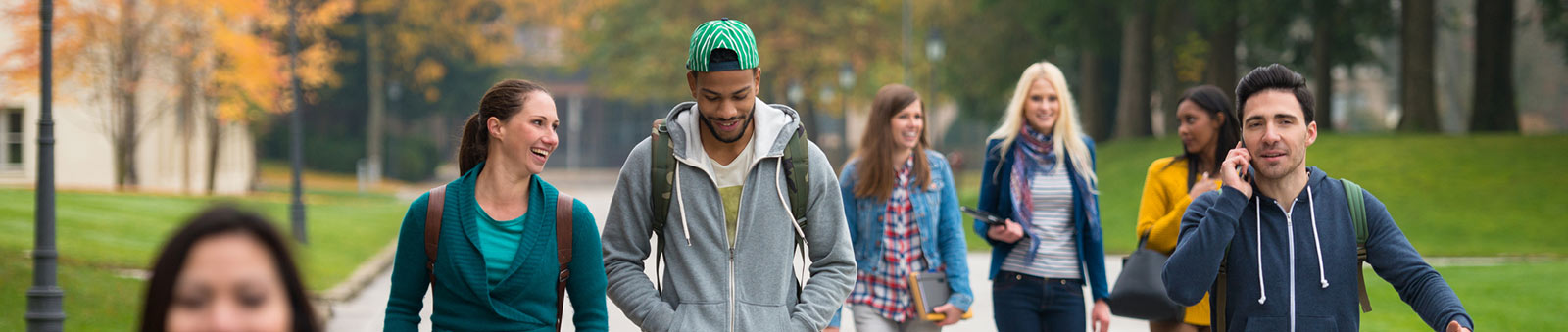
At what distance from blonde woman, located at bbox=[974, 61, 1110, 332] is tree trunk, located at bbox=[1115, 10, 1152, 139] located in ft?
89.3

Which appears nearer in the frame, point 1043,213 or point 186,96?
point 1043,213

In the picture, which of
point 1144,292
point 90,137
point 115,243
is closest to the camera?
point 1144,292

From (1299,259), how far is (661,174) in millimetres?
1693

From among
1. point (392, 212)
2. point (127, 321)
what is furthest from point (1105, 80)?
point (127, 321)

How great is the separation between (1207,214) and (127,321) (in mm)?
10363

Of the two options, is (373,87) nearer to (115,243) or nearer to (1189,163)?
(115,243)

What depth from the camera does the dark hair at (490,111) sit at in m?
4.13

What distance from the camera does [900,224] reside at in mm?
6535

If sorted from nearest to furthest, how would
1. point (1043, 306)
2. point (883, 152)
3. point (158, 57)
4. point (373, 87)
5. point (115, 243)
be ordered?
point (1043, 306)
point (883, 152)
point (115, 243)
point (158, 57)
point (373, 87)

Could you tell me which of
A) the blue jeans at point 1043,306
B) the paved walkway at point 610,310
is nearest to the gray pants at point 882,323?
the blue jeans at point 1043,306

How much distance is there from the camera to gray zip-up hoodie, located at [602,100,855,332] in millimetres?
4125

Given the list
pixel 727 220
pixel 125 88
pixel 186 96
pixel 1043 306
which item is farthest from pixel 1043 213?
pixel 186 96

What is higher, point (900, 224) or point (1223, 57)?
point (1223, 57)

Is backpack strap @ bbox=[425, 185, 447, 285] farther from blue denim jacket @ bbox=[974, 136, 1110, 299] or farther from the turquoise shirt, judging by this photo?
blue denim jacket @ bbox=[974, 136, 1110, 299]
